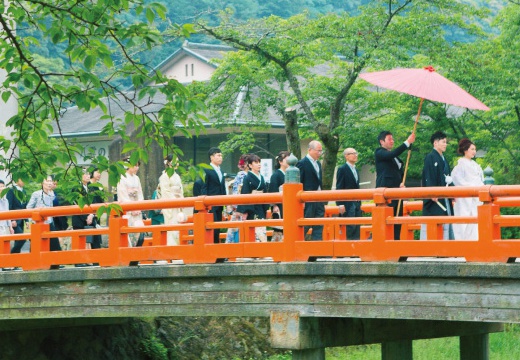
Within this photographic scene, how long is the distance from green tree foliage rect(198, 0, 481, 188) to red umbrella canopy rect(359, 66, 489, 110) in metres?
7.70

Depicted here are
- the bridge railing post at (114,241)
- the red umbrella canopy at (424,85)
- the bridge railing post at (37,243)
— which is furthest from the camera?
the bridge railing post at (37,243)

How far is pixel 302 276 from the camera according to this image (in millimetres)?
11375

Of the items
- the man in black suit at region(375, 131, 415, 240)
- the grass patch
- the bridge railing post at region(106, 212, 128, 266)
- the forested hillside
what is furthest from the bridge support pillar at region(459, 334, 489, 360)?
the forested hillside

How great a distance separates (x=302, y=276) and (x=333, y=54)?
12013 mm

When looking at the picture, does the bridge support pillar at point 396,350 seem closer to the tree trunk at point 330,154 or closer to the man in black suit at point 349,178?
the man in black suit at point 349,178

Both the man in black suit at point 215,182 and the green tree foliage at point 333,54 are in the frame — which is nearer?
the man in black suit at point 215,182

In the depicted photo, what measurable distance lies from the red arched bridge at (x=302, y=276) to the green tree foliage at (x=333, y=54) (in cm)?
774

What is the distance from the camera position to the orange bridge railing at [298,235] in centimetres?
1027

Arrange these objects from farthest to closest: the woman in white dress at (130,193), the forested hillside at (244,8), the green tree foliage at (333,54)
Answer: the forested hillside at (244,8) → the green tree foliage at (333,54) → the woman in white dress at (130,193)

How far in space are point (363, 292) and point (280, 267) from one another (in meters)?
0.98

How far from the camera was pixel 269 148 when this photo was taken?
34.3 metres

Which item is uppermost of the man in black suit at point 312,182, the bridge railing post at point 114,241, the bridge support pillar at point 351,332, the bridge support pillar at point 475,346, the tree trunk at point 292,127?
the tree trunk at point 292,127

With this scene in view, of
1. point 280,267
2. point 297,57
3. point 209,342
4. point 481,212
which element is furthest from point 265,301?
point 297,57

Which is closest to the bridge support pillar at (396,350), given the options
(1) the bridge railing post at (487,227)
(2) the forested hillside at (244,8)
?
(1) the bridge railing post at (487,227)
